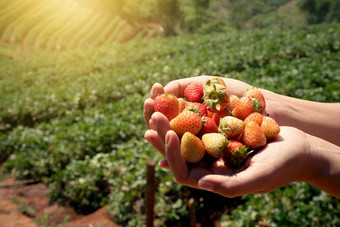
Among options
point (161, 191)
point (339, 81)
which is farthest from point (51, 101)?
point (339, 81)

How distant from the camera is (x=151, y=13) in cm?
4950

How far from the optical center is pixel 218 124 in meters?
2.04

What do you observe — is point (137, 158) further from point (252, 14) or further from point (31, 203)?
point (252, 14)

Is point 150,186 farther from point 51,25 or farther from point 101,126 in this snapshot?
point 51,25

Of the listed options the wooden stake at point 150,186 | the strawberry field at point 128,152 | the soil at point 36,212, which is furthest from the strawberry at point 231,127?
the soil at point 36,212

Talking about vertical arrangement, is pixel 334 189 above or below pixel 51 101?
above

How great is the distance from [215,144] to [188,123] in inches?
9.4

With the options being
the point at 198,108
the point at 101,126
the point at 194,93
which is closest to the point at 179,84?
the point at 194,93

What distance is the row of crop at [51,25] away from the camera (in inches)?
1281

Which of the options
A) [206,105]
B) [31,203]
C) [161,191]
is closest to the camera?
[206,105]

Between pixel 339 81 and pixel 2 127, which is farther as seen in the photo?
pixel 2 127

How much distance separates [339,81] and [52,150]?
5.60 m

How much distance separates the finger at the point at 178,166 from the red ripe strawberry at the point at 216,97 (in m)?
0.51

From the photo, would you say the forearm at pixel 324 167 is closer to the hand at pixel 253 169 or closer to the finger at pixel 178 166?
the hand at pixel 253 169
